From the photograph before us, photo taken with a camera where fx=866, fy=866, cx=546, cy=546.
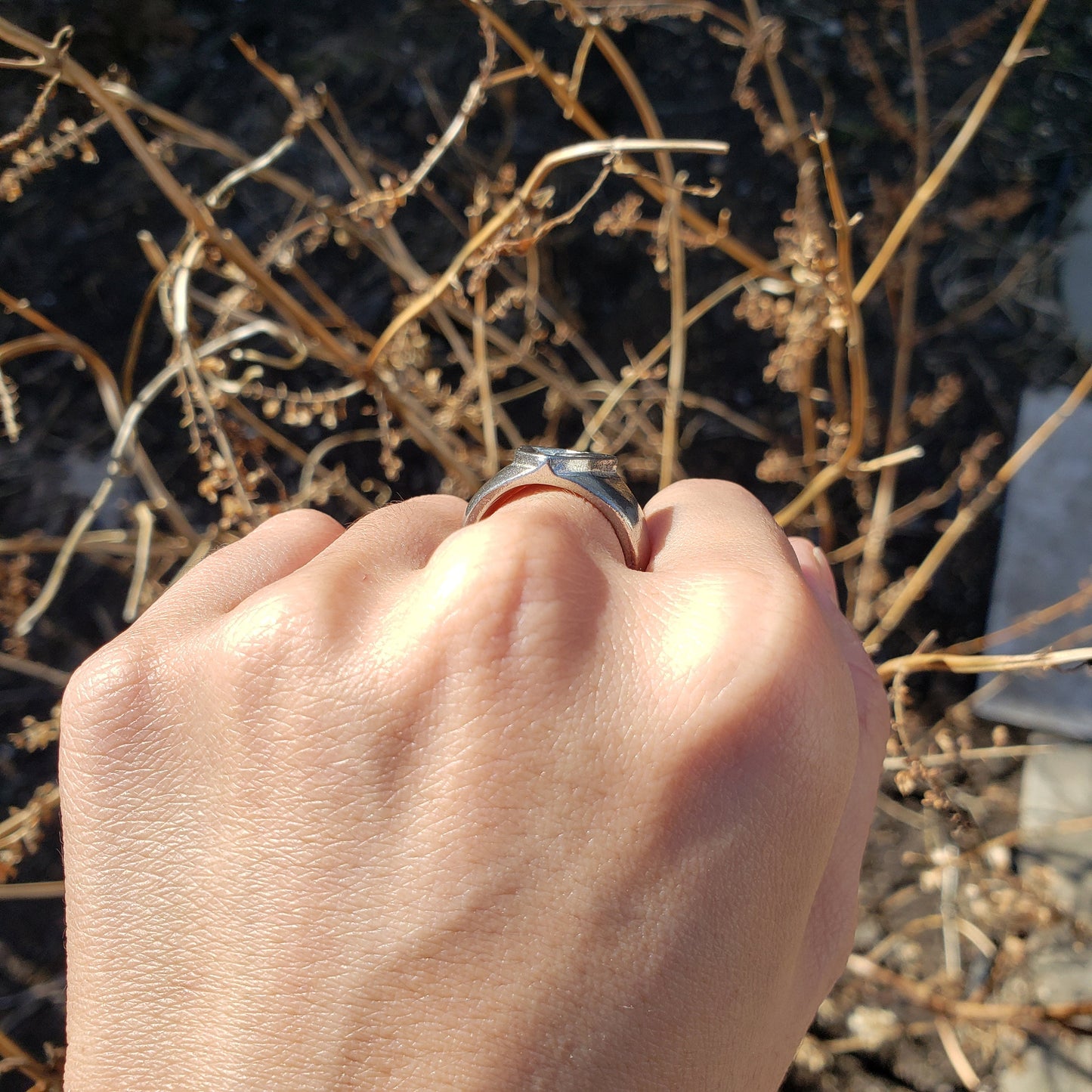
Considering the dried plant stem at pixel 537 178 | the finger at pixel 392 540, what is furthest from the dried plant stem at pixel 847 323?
the finger at pixel 392 540

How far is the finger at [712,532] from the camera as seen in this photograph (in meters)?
0.79

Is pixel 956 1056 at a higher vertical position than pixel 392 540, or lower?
lower

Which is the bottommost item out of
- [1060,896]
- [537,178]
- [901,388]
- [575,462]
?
[1060,896]

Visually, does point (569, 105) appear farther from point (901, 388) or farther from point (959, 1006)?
point (959, 1006)

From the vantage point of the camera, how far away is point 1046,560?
7.41 feet

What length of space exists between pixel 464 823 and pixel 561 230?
2.19 meters

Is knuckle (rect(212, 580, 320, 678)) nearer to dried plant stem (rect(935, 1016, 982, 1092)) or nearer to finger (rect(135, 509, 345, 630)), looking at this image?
finger (rect(135, 509, 345, 630))

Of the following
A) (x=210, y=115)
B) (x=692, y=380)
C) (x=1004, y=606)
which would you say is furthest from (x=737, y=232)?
(x=210, y=115)

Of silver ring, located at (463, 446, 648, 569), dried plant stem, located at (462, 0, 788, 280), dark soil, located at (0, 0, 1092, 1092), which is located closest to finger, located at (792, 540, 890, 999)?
silver ring, located at (463, 446, 648, 569)

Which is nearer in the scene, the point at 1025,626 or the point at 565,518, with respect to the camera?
the point at 565,518

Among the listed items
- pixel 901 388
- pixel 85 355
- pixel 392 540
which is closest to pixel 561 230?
pixel 901 388

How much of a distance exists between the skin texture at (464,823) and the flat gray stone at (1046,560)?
1662 mm

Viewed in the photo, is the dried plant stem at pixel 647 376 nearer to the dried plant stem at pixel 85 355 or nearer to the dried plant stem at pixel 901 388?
the dried plant stem at pixel 901 388

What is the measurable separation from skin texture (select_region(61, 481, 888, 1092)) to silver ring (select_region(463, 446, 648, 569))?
6cm
